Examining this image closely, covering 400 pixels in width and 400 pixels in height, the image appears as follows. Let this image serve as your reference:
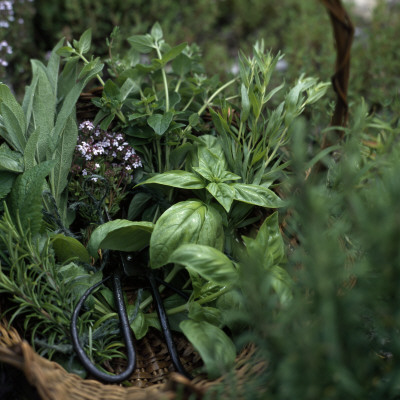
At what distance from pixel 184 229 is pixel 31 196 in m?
0.25

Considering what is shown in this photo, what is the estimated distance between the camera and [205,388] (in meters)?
0.56

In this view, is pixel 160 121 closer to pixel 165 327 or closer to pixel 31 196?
pixel 31 196

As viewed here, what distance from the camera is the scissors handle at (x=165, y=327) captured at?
2.25ft

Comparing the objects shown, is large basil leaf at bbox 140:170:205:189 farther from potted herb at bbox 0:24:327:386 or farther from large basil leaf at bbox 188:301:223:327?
large basil leaf at bbox 188:301:223:327

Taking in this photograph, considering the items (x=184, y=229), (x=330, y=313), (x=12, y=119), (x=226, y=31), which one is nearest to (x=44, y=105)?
(x=12, y=119)

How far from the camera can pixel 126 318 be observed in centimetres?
71

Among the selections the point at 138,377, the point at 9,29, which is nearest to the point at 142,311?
the point at 138,377

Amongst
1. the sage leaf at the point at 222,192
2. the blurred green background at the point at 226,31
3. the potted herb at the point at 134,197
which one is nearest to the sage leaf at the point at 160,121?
the potted herb at the point at 134,197

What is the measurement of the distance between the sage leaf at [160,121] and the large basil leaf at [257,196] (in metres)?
0.17

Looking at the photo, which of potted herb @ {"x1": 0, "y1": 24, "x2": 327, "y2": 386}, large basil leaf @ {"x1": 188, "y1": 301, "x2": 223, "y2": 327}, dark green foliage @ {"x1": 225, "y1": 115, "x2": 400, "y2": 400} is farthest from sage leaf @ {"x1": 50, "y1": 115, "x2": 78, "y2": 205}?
dark green foliage @ {"x1": 225, "y1": 115, "x2": 400, "y2": 400}

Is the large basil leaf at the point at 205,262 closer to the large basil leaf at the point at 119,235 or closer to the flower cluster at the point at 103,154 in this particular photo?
the large basil leaf at the point at 119,235

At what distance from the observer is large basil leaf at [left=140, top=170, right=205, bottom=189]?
769mm

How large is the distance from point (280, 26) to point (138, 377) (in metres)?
2.01

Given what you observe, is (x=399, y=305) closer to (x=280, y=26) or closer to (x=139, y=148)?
(x=139, y=148)
